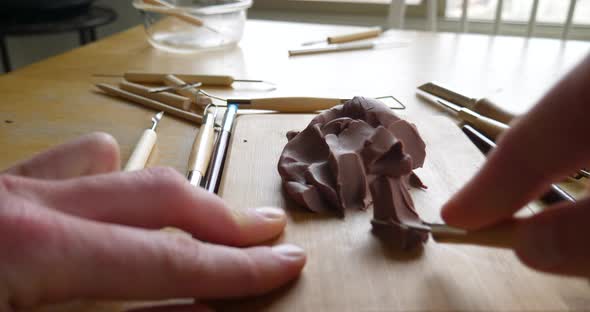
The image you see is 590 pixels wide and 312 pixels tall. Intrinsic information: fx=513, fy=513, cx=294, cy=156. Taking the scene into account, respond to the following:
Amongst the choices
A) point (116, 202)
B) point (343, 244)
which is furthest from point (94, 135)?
point (343, 244)

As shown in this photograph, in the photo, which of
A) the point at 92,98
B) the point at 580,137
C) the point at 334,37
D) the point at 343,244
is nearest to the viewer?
the point at 580,137

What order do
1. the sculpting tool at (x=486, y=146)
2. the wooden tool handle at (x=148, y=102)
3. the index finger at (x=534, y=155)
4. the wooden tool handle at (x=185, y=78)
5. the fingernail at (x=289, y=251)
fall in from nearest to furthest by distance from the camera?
the index finger at (x=534, y=155) < the fingernail at (x=289, y=251) < the sculpting tool at (x=486, y=146) < the wooden tool handle at (x=148, y=102) < the wooden tool handle at (x=185, y=78)

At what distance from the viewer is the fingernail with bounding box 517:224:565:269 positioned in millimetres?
398

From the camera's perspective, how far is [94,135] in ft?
1.77

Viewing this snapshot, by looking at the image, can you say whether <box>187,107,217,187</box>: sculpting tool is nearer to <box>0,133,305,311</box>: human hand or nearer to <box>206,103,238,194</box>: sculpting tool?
<box>206,103,238,194</box>: sculpting tool

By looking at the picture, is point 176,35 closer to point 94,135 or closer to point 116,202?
point 94,135

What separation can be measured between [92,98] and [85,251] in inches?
26.2

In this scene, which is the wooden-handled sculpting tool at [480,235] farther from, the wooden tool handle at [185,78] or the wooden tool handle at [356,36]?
the wooden tool handle at [356,36]

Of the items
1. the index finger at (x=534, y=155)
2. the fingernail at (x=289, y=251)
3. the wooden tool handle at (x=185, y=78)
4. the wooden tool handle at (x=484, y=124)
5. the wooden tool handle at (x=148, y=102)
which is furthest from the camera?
the wooden tool handle at (x=185, y=78)

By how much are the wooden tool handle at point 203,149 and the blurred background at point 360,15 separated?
5.15 feet

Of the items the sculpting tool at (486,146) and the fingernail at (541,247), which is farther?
the sculpting tool at (486,146)

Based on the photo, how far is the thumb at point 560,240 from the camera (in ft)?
1.28

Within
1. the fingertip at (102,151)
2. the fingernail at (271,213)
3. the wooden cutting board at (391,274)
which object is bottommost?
the wooden cutting board at (391,274)

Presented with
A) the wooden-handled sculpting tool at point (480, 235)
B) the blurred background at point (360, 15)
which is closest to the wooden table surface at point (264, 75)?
the wooden-handled sculpting tool at point (480, 235)
